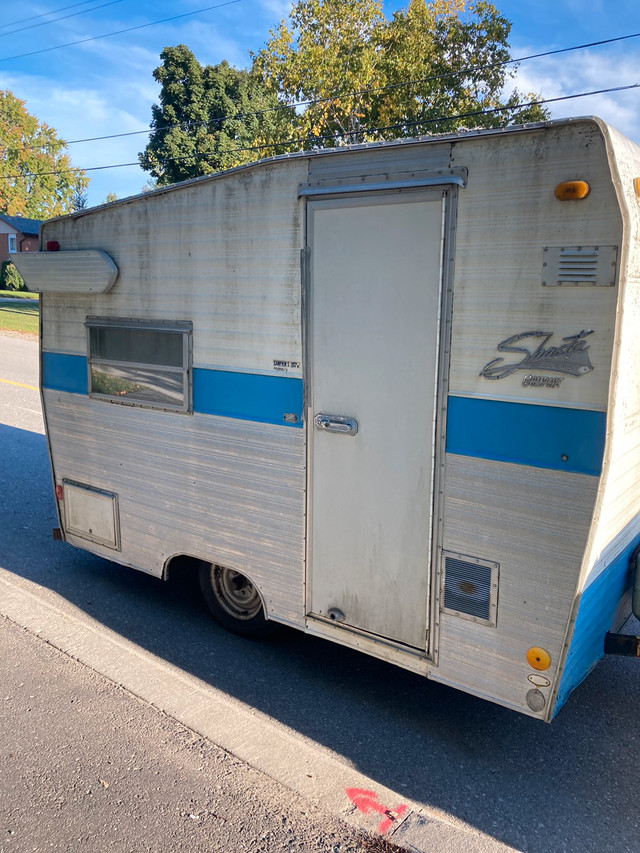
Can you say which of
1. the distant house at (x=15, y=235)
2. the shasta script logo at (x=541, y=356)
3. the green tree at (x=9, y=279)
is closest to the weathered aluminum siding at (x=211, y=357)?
the shasta script logo at (x=541, y=356)

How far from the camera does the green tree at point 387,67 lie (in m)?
17.1

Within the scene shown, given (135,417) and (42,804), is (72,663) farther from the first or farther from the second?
(135,417)

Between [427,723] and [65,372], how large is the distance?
3.61 m

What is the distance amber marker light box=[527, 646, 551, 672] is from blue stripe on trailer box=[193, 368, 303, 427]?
1.70m

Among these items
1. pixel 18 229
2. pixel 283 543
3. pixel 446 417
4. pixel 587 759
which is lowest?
pixel 587 759

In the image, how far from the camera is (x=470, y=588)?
347 cm

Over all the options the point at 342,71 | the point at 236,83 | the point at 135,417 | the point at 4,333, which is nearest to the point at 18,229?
the point at 236,83

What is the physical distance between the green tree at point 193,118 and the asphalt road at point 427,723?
94.4 ft

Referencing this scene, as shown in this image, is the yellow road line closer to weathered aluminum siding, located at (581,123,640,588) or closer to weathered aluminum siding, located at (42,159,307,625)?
weathered aluminum siding, located at (42,159,307,625)

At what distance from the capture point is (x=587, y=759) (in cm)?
362

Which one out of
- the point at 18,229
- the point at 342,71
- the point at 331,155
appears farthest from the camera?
the point at 18,229

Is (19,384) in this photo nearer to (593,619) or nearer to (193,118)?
(593,619)

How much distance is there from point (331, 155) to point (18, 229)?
174ft

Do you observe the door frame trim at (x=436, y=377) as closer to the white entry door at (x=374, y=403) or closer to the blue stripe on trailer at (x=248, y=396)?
the white entry door at (x=374, y=403)
